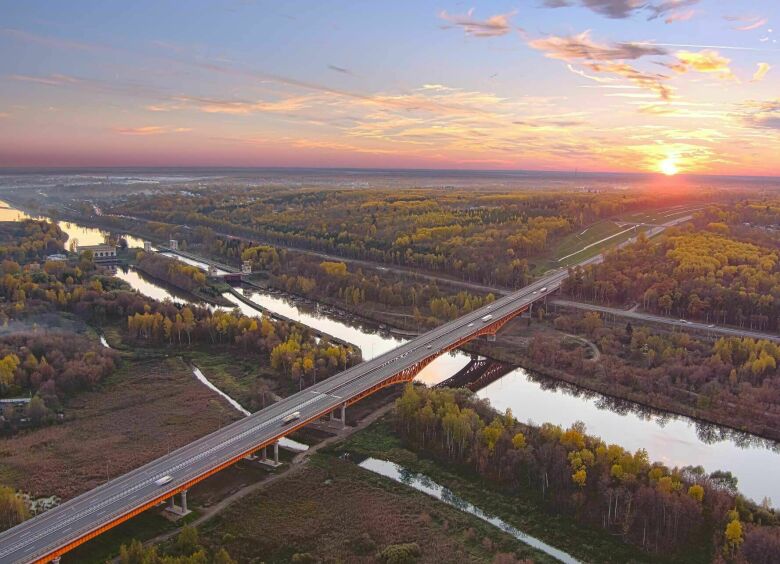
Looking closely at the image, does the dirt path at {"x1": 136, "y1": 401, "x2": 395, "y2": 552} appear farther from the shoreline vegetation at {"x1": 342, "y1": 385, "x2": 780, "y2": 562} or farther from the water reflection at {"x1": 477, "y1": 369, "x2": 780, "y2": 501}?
the water reflection at {"x1": 477, "y1": 369, "x2": 780, "y2": 501}

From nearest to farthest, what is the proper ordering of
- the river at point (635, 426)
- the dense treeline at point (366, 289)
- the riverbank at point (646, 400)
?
the river at point (635, 426) → the riverbank at point (646, 400) → the dense treeline at point (366, 289)

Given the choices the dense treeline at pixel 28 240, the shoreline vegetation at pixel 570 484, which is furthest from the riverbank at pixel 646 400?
the dense treeline at pixel 28 240

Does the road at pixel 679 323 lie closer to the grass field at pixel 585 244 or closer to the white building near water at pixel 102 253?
the grass field at pixel 585 244

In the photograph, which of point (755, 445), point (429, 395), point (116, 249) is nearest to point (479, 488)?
point (429, 395)

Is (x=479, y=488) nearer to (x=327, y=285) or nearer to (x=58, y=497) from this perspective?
(x=58, y=497)

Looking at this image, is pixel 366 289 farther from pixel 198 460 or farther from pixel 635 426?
pixel 198 460

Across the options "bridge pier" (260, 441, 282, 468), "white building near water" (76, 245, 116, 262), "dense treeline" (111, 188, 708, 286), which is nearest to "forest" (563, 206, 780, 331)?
"dense treeline" (111, 188, 708, 286)
